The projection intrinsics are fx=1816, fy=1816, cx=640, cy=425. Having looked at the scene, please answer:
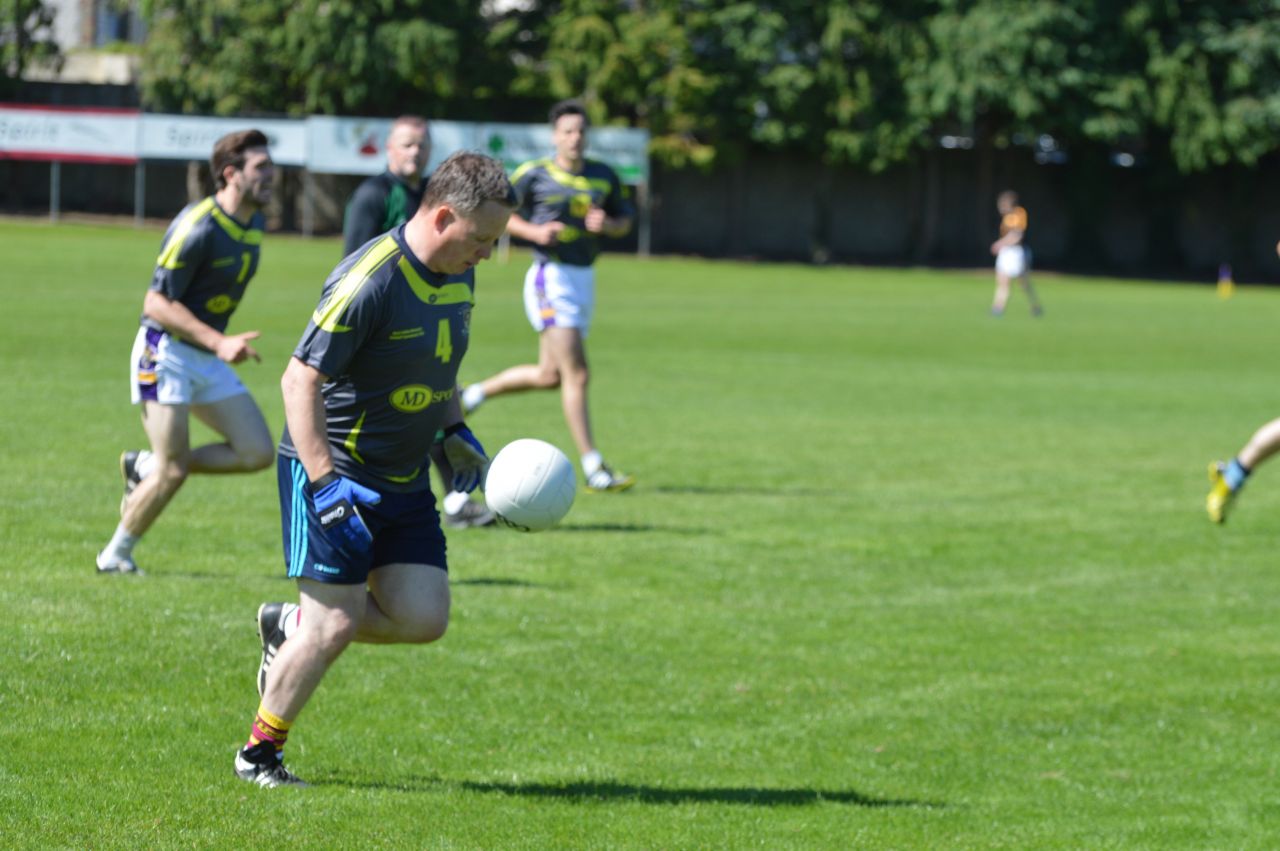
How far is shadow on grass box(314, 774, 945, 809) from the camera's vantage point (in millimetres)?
6105

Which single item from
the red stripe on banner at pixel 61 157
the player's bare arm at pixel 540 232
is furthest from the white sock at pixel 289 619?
the red stripe on banner at pixel 61 157

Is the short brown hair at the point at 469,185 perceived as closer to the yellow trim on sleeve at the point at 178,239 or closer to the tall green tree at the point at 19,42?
the yellow trim on sleeve at the point at 178,239

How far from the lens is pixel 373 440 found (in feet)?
18.9

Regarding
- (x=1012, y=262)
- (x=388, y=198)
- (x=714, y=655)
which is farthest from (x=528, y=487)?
(x=1012, y=262)

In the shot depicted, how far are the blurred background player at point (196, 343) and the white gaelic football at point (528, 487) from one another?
9.04ft

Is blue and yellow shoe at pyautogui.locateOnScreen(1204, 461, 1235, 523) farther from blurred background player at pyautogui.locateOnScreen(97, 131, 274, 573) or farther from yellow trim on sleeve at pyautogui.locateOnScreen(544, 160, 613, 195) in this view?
blurred background player at pyautogui.locateOnScreen(97, 131, 274, 573)

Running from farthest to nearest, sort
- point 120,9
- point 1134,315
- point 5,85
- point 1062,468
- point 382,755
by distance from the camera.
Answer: point 120,9 → point 5,85 → point 1134,315 → point 1062,468 → point 382,755

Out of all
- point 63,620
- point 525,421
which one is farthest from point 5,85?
point 63,620

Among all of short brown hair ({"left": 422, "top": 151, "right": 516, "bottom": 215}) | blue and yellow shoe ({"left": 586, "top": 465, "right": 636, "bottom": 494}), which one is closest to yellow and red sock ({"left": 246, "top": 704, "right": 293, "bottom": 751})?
short brown hair ({"left": 422, "top": 151, "right": 516, "bottom": 215})

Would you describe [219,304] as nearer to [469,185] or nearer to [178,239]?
[178,239]

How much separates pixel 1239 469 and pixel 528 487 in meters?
6.90

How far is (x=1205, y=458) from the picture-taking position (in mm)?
16203

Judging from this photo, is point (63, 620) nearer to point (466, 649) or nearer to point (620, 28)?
point (466, 649)

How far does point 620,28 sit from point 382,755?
47.9m
